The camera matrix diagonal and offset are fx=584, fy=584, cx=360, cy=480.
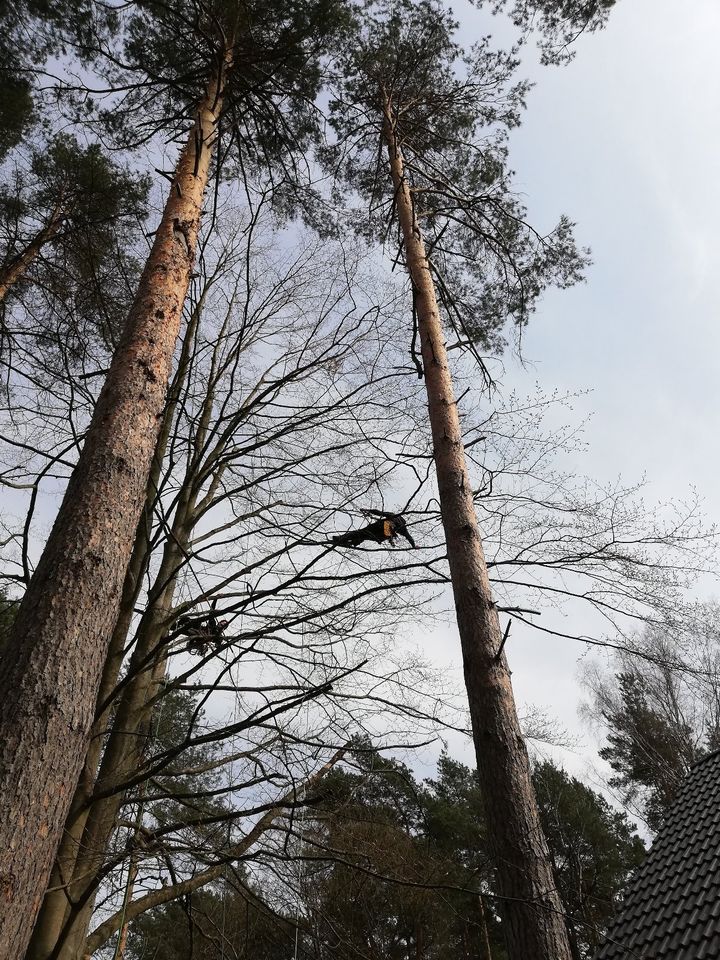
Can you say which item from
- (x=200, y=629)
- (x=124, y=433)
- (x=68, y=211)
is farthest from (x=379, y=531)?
(x=68, y=211)

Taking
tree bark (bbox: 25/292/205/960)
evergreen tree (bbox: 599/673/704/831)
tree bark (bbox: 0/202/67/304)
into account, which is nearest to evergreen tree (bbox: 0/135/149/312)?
tree bark (bbox: 0/202/67/304)

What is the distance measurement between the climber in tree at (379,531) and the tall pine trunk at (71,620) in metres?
1.32

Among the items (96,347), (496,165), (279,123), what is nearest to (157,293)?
(96,347)

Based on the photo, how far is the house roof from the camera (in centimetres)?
596

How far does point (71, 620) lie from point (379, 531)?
202 centimetres

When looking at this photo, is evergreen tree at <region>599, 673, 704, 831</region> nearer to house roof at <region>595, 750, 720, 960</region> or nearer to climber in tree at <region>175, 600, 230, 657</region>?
house roof at <region>595, 750, 720, 960</region>

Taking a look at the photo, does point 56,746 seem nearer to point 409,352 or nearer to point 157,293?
point 157,293

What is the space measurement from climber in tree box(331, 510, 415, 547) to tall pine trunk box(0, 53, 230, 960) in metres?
1.32

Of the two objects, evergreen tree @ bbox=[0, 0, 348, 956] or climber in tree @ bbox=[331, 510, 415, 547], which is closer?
evergreen tree @ bbox=[0, 0, 348, 956]

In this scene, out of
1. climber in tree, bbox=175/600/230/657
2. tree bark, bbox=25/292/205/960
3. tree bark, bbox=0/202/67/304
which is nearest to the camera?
tree bark, bbox=25/292/205/960

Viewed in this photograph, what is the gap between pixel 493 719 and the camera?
118 inches

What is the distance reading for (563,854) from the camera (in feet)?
47.2

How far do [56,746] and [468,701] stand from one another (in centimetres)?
215

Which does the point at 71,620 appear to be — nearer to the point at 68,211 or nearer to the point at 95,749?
the point at 95,749
